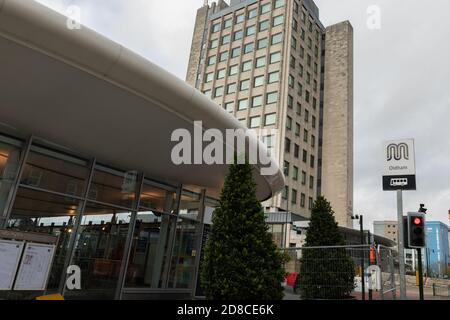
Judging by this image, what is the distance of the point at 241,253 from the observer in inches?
333

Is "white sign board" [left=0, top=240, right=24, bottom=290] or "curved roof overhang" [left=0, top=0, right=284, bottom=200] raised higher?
"curved roof overhang" [left=0, top=0, right=284, bottom=200]

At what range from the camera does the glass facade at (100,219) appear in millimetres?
9320

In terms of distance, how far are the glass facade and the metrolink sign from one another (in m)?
7.21

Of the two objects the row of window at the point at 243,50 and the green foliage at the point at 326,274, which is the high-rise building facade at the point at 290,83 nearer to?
the row of window at the point at 243,50

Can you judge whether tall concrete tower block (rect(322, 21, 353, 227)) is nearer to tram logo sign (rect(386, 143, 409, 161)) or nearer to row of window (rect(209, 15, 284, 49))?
row of window (rect(209, 15, 284, 49))

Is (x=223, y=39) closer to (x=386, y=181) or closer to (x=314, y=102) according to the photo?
(x=314, y=102)

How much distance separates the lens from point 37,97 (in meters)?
7.48

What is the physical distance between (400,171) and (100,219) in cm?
793

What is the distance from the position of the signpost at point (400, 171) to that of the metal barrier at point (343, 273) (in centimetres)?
313

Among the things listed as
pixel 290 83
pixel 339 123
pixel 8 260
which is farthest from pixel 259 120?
pixel 8 260

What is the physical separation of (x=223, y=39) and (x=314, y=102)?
16.0m

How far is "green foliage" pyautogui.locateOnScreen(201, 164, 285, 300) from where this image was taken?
8258 mm

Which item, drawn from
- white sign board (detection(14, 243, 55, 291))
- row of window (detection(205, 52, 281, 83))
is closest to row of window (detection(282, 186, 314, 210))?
row of window (detection(205, 52, 281, 83))

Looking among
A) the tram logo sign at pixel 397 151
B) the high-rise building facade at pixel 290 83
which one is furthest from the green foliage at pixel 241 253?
the high-rise building facade at pixel 290 83
